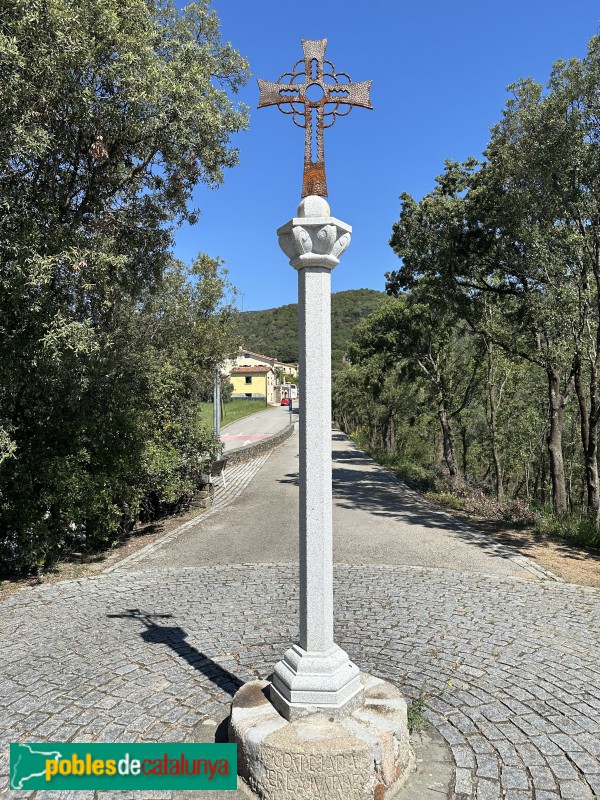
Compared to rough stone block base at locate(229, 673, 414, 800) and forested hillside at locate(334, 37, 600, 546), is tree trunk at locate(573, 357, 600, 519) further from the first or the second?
rough stone block base at locate(229, 673, 414, 800)

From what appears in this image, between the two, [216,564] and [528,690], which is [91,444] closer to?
[216,564]

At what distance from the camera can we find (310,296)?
3422 millimetres

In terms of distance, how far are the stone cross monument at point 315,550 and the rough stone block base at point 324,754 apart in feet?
0.03

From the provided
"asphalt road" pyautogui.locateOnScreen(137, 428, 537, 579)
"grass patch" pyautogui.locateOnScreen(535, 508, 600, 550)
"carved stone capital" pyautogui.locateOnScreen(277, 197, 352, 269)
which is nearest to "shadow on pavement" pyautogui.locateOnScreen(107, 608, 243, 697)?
"asphalt road" pyautogui.locateOnScreen(137, 428, 537, 579)

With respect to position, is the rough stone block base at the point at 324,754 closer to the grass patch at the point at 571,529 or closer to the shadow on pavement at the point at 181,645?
the shadow on pavement at the point at 181,645

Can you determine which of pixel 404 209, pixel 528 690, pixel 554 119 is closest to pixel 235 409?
pixel 404 209

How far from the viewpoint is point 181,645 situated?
4.96m

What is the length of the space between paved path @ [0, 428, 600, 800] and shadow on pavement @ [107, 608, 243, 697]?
18 mm

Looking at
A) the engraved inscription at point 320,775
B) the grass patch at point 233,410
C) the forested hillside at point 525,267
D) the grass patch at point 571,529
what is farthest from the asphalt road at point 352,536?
the grass patch at point 233,410

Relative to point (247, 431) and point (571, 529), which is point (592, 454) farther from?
point (247, 431)

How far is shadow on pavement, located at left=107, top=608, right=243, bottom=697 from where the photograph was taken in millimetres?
4254

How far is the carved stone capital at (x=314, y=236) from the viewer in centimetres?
333

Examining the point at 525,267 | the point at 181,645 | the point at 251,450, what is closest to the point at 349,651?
the point at 181,645

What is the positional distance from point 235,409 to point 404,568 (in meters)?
61.0
